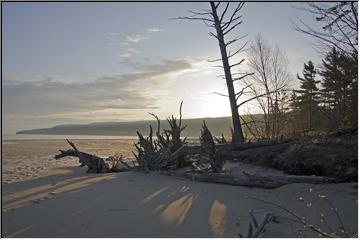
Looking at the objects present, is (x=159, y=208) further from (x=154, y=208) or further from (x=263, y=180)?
(x=263, y=180)

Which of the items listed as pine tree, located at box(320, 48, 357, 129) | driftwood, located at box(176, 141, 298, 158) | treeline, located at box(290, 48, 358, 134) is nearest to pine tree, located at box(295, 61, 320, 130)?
treeline, located at box(290, 48, 358, 134)

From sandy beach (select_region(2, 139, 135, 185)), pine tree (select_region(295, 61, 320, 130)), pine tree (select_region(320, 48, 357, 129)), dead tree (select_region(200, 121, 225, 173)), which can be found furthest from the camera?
pine tree (select_region(295, 61, 320, 130))

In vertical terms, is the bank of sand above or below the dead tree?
below

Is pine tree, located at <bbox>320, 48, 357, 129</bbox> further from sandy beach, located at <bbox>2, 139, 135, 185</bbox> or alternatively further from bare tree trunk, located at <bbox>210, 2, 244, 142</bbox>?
sandy beach, located at <bbox>2, 139, 135, 185</bbox>

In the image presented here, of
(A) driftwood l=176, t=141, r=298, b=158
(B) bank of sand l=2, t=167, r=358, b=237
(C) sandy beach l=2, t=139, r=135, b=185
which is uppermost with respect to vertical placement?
(A) driftwood l=176, t=141, r=298, b=158

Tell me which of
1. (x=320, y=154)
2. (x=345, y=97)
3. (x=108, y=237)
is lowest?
(x=108, y=237)

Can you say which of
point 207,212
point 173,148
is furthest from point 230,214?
point 173,148

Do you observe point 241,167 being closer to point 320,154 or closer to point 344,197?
point 320,154

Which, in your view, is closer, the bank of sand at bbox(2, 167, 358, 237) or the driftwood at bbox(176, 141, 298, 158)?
the bank of sand at bbox(2, 167, 358, 237)

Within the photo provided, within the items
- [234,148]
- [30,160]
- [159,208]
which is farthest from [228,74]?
[159,208]

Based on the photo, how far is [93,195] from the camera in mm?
6680

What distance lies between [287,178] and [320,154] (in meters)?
1.52

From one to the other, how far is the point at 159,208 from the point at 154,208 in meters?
0.07

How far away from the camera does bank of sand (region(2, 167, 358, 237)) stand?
4.71 metres
